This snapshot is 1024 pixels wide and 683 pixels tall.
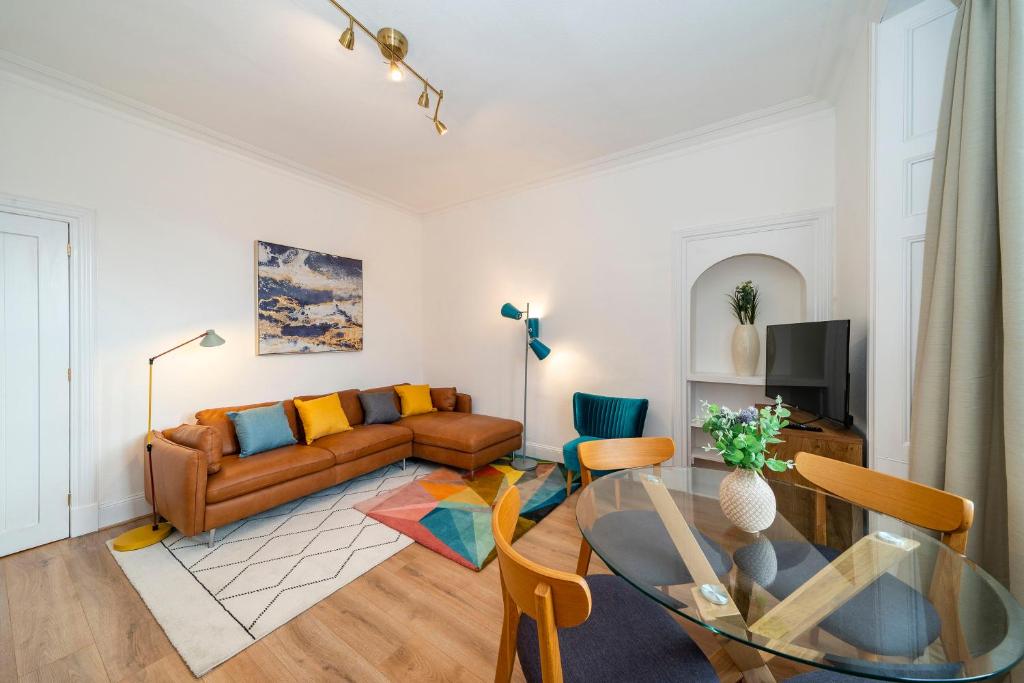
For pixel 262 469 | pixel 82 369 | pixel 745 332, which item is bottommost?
pixel 262 469

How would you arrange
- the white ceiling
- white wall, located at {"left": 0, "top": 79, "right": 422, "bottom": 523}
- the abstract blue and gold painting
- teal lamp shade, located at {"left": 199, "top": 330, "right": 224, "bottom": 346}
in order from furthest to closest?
1. the abstract blue and gold painting
2. teal lamp shade, located at {"left": 199, "top": 330, "right": 224, "bottom": 346}
3. white wall, located at {"left": 0, "top": 79, "right": 422, "bottom": 523}
4. the white ceiling

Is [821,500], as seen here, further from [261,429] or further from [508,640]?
[261,429]

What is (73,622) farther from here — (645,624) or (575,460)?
(575,460)

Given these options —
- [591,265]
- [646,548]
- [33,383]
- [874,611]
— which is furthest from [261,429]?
[874,611]

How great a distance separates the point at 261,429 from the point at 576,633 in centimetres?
296

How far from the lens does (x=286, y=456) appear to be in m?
2.92

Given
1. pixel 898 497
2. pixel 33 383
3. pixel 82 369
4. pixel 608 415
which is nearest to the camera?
pixel 898 497

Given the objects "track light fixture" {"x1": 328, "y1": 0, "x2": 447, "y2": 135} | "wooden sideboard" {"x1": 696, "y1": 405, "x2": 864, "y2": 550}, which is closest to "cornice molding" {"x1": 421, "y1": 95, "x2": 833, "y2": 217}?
"track light fixture" {"x1": 328, "y1": 0, "x2": 447, "y2": 135}

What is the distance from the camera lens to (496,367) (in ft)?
14.8

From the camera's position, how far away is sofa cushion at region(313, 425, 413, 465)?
10.5ft

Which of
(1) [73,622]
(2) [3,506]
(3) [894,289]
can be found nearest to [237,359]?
(2) [3,506]

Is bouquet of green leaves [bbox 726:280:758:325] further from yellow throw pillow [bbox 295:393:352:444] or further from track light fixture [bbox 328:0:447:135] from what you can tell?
yellow throw pillow [bbox 295:393:352:444]

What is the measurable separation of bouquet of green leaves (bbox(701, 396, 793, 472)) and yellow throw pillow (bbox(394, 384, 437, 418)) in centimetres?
354

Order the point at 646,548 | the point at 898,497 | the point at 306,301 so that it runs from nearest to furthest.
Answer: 1. the point at 646,548
2. the point at 898,497
3. the point at 306,301
